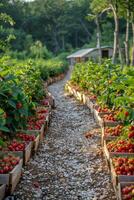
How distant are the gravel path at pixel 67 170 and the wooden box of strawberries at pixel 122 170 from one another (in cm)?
31

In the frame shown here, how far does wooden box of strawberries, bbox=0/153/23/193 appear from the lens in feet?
19.1

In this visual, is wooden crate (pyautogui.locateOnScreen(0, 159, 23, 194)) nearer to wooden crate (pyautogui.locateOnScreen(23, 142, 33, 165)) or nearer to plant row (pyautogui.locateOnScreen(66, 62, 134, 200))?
wooden crate (pyautogui.locateOnScreen(23, 142, 33, 165))

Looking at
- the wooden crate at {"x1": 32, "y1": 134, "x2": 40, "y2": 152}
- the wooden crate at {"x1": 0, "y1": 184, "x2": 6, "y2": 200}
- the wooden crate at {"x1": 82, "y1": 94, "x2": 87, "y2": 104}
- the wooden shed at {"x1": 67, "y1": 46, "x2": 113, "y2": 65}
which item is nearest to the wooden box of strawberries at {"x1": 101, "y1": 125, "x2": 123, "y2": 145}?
the wooden crate at {"x1": 32, "y1": 134, "x2": 40, "y2": 152}

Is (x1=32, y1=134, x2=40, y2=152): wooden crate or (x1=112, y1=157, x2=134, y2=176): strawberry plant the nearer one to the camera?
(x1=112, y1=157, x2=134, y2=176): strawberry plant

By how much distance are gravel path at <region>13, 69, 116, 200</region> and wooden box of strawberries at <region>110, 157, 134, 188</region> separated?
1.03 feet

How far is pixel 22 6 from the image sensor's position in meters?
74.2

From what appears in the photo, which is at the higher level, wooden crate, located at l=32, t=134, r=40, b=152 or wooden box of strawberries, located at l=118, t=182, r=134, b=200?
wooden box of strawberries, located at l=118, t=182, r=134, b=200

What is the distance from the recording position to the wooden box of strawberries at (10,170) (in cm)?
583

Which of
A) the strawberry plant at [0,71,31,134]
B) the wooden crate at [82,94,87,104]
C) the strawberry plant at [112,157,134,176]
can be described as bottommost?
the wooden crate at [82,94,87,104]

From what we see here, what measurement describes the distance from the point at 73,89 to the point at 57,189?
1200cm

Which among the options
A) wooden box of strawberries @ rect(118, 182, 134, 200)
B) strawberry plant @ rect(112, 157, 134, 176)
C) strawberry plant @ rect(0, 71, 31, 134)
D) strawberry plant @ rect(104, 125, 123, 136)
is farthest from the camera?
strawberry plant @ rect(104, 125, 123, 136)

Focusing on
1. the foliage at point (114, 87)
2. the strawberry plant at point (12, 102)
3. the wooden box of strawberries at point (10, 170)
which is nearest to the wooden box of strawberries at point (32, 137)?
the strawberry plant at point (12, 102)

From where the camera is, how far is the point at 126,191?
5301mm

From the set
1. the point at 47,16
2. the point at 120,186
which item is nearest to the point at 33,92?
the point at 120,186
